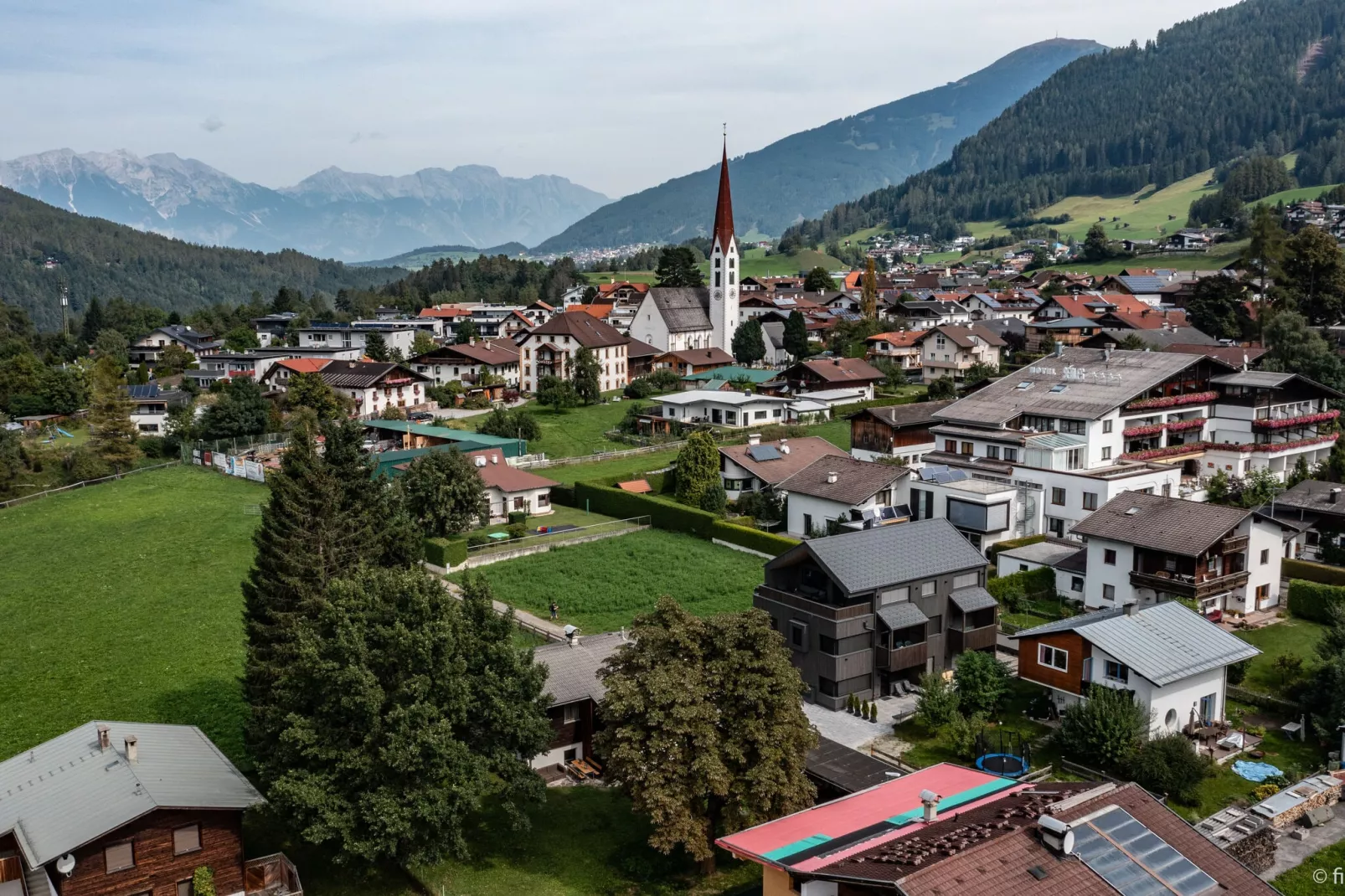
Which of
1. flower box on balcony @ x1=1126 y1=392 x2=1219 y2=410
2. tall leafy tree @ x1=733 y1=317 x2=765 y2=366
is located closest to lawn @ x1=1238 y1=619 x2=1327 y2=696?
flower box on balcony @ x1=1126 y1=392 x2=1219 y2=410

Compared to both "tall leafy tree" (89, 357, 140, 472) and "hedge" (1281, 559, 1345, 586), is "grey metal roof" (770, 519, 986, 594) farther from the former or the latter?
"tall leafy tree" (89, 357, 140, 472)

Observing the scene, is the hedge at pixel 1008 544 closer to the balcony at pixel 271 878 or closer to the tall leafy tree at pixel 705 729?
the tall leafy tree at pixel 705 729

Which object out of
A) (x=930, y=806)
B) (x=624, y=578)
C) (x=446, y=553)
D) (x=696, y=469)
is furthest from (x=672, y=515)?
(x=930, y=806)

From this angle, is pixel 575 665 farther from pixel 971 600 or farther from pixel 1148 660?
pixel 1148 660

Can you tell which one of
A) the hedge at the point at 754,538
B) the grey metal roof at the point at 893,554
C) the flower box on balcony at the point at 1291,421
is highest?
the flower box on balcony at the point at 1291,421

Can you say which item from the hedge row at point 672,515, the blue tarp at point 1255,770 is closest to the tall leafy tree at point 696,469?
the hedge row at point 672,515

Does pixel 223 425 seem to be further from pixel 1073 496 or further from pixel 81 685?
pixel 1073 496

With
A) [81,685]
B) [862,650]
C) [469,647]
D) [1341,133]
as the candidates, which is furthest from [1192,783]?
[1341,133]
